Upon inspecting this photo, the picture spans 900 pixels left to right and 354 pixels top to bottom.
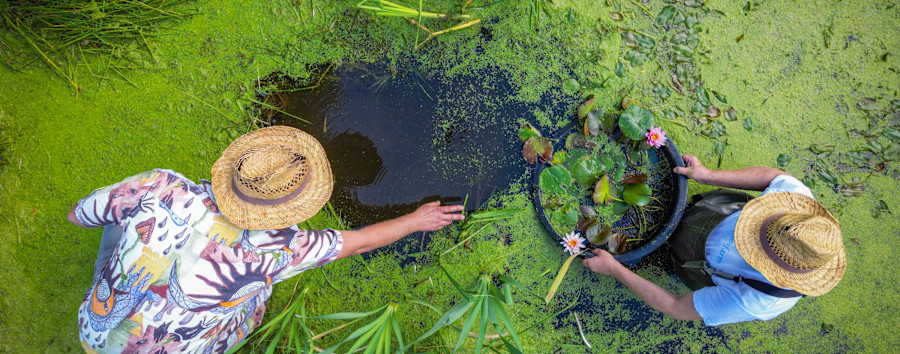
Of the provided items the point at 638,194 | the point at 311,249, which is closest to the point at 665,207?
the point at 638,194

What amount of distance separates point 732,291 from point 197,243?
172cm

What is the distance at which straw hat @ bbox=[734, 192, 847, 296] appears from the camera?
3.83 feet

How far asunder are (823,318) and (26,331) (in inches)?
151

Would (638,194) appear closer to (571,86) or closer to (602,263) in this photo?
(602,263)

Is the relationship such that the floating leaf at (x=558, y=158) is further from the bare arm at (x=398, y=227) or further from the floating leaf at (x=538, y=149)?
the bare arm at (x=398, y=227)

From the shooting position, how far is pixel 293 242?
1.34 metres

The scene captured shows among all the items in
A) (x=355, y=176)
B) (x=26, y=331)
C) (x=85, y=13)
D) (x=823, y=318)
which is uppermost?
(x=85, y=13)

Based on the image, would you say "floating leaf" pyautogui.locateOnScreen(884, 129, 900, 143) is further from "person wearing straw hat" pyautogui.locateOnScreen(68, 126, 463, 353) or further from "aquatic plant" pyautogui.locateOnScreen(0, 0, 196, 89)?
"aquatic plant" pyautogui.locateOnScreen(0, 0, 196, 89)

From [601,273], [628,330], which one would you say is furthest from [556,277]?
[628,330]

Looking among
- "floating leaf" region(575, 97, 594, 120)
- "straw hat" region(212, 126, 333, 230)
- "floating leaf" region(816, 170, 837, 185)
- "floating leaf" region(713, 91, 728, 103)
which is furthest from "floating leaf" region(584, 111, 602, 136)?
"straw hat" region(212, 126, 333, 230)

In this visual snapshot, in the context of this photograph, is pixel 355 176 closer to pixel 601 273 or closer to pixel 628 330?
pixel 601 273

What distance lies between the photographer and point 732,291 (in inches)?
53.8

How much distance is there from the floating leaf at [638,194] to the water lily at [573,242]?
0.28m

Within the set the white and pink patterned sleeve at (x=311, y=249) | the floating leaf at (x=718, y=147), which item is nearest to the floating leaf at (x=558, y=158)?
the floating leaf at (x=718, y=147)
